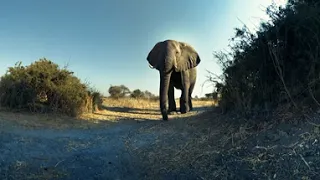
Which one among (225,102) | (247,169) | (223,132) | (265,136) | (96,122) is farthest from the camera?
(96,122)

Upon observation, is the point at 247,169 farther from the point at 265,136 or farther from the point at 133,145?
the point at 133,145

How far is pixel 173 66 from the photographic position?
46.8ft

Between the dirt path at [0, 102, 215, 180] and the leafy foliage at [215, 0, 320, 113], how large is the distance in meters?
2.09

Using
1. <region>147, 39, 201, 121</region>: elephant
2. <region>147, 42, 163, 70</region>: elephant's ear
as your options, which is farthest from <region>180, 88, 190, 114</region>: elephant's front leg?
<region>147, 42, 163, 70</region>: elephant's ear

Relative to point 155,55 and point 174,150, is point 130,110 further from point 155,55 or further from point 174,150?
point 174,150

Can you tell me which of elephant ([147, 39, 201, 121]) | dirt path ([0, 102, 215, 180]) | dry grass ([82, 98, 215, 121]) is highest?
elephant ([147, 39, 201, 121])

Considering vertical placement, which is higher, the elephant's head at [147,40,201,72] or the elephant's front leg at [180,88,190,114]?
the elephant's head at [147,40,201,72]

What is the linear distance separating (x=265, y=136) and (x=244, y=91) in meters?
2.43

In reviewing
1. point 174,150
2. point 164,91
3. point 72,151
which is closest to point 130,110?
point 164,91

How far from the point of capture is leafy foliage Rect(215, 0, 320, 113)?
7.32 metres

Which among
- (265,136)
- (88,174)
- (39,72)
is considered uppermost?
(39,72)

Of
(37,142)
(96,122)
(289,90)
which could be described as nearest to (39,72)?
(96,122)

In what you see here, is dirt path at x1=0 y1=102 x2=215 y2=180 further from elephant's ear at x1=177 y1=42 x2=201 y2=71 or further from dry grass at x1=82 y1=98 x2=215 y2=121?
elephant's ear at x1=177 y1=42 x2=201 y2=71

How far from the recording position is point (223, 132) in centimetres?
788
